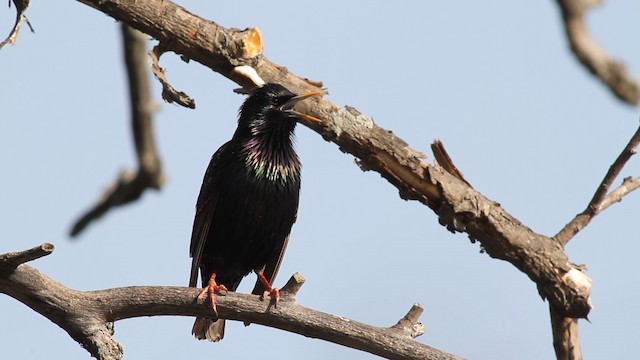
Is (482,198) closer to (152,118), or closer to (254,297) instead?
(254,297)

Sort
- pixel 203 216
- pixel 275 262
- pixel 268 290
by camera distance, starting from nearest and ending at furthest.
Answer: pixel 268 290
pixel 203 216
pixel 275 262

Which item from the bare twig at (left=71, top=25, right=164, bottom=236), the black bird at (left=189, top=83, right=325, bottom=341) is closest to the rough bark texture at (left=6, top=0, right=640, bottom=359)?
the black bird at (left=189, top=83, right=325, bottom=341)

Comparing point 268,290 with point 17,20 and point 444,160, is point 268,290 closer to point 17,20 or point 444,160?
point 444,160

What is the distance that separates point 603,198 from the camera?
443 cm

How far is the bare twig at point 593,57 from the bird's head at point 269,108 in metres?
3.63

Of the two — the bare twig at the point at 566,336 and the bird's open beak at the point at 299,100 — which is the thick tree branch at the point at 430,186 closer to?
the bare twig at the point at 566,336

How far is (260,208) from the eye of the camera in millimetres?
5855

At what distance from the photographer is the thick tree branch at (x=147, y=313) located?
14.1ft

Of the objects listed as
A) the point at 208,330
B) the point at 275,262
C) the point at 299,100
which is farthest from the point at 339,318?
the point at 208,330

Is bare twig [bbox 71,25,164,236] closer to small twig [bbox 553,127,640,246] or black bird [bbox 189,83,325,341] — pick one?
small twig [bbox 553,127,640,246]

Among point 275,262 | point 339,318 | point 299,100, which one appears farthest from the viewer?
point 275,262

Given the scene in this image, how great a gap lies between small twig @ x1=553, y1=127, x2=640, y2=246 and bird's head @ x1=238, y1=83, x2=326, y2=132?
5.50 feet

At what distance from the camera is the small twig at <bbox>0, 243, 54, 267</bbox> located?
3961 mm

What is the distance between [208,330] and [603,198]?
9.35ft
